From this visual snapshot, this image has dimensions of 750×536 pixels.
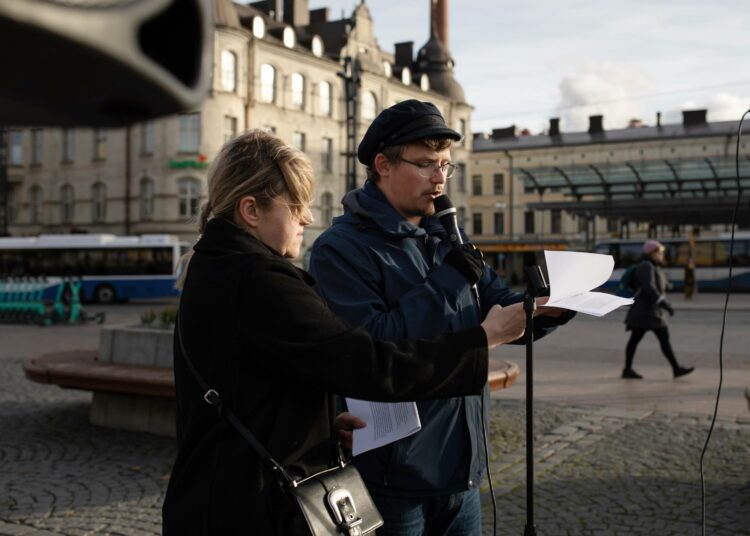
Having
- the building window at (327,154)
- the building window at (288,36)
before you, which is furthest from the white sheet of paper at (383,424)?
the building window at (327,154)

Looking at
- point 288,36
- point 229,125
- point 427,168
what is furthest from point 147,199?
point 427,168

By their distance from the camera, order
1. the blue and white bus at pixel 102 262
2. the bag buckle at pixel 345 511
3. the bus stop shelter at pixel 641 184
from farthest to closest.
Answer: the blue and white bus at pixel 102 262 < the bus stop shelter at pixel 641 184 < the bag buckle at pixel 345 511

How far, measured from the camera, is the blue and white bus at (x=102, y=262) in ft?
107

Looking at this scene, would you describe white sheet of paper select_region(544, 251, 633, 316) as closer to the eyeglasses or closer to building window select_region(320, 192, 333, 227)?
the eyeglasses

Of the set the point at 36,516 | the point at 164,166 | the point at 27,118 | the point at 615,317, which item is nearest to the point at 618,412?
the point at 36,516

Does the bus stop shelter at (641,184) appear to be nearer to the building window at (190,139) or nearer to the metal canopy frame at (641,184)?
the metal canopy frame at (641,184)

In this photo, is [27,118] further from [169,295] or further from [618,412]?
[169,295]

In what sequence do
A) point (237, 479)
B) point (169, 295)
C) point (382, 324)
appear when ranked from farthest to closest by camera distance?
point (169, 295), point (382, 324), point (237, 479)

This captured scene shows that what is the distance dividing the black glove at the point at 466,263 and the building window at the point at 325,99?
48070 mm

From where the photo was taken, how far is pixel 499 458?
6.57m

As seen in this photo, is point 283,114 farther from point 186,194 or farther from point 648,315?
point 648,315

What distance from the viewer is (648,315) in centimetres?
1109

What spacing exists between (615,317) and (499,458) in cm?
1849

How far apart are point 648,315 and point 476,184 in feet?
201
